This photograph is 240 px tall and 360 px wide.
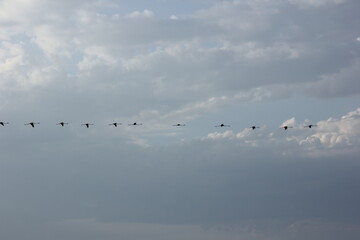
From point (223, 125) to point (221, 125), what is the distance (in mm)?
1685

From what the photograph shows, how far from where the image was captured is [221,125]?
16512cm

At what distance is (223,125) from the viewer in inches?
6560

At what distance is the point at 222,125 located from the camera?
16562 cm

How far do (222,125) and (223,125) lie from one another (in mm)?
1079

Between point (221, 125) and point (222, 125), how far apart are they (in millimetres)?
617
